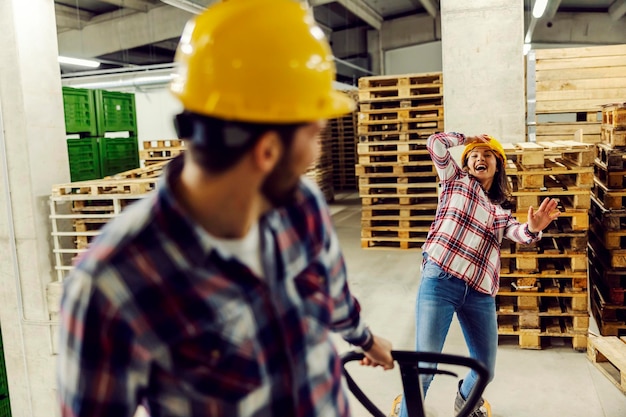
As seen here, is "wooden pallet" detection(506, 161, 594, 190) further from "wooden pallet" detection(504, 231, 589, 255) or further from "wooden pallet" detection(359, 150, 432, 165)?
"wooden pallet" detection(359, 150, 432, 165)

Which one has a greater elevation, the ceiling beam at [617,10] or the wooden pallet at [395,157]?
the ceiling beam at [617,10]

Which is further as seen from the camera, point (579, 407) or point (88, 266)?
point (579, 407)

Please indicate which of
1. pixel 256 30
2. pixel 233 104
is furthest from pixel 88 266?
pixel 256 30

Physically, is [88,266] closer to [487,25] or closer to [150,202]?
[150,202]

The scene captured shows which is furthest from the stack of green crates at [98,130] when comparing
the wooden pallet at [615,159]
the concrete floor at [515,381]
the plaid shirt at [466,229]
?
the wooden pallet at [615,159]

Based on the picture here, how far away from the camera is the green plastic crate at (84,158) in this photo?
820 centimetres

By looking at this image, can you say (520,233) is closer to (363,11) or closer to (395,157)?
(395,157)

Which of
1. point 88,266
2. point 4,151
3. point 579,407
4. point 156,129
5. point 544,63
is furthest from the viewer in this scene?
point 156,129

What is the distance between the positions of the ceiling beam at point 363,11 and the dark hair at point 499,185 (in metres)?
12.3

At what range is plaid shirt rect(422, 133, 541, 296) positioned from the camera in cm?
369

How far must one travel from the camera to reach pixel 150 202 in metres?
1.35

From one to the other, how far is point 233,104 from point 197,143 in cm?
13

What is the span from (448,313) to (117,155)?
7157mm

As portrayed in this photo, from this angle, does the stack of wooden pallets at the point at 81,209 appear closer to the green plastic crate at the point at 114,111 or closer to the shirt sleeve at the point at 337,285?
the green plastic crate at the point at 114,111
